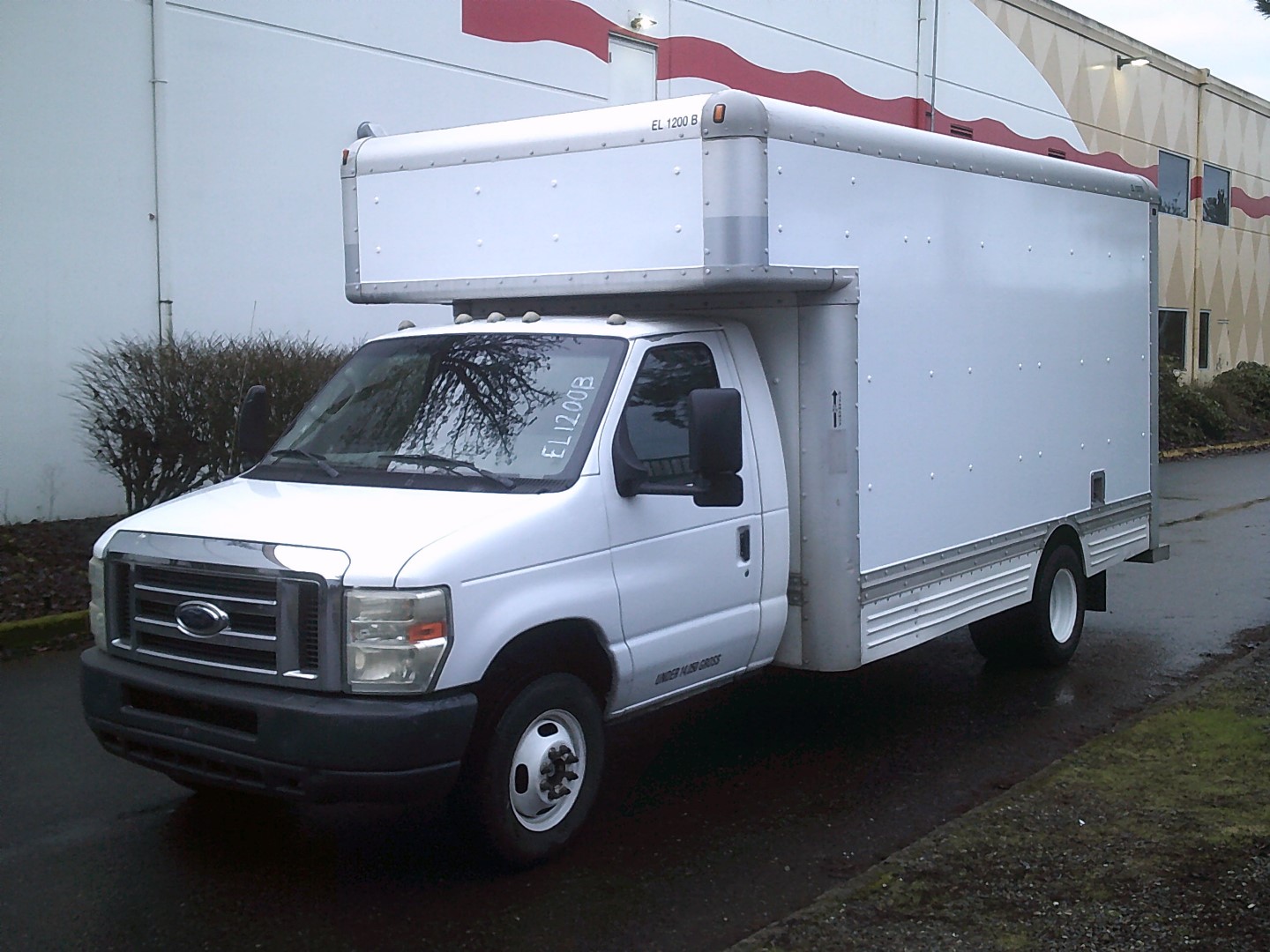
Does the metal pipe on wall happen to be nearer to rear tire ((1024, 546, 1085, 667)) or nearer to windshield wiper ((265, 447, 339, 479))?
windshield wiper ((265, 447, 339, 479))

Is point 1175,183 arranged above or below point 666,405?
above

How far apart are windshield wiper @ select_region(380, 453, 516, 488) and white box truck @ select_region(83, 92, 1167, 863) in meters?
0.02

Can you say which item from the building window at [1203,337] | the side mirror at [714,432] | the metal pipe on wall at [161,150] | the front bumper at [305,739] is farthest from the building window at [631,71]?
the building window at [1203,337]

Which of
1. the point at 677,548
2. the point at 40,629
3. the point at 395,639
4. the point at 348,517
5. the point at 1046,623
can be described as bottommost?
the point at 40,629

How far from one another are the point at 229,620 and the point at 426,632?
757mm

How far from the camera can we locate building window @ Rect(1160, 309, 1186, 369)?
3188 cm

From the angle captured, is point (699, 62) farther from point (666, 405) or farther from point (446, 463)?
point (446, 463)

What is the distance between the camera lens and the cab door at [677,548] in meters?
5.48

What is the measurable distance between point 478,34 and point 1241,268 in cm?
2706

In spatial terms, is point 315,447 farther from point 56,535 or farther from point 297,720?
point 56,535

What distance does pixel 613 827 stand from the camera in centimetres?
574

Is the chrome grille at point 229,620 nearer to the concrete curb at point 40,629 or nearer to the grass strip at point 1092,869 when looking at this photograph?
the grass strip at point 1092,869

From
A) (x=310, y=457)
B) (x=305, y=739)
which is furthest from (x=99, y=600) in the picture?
(x=305, y=739)

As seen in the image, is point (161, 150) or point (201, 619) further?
point (161, 150)
